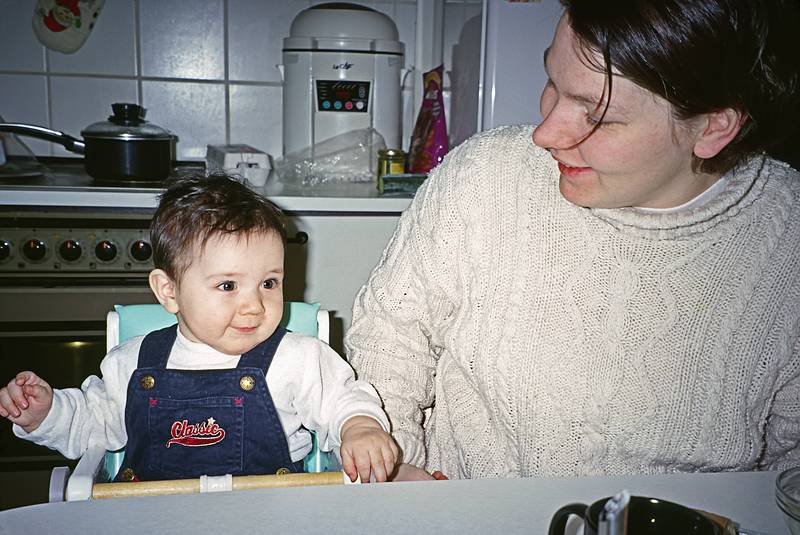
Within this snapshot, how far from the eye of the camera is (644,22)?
0.91 metres

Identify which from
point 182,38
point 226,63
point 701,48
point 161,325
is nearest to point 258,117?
point 226,63

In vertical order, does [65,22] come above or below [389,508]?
above

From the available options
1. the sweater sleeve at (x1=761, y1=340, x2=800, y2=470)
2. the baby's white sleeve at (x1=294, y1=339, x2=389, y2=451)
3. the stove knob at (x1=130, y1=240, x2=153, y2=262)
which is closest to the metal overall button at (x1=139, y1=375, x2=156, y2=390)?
the baby's white sleeve at (x1=294, y1=339, x2=389, y2=451)

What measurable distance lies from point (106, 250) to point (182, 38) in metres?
0.83

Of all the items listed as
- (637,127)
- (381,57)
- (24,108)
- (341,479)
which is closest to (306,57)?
(381,57)

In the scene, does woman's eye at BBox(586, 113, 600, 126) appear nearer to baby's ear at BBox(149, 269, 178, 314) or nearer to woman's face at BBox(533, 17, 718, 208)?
woman's face at BBox(533, 17, 718, 208)

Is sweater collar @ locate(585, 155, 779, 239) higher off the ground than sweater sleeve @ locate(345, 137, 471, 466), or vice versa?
sweater collar @ locate(585, 155, 779, 239)


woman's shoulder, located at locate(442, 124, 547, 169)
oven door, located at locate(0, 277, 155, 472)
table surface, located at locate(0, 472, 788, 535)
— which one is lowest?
oven door, located at locate(0, 277, 155, 472)

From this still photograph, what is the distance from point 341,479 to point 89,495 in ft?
0.86

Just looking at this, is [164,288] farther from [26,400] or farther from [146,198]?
[146,198]

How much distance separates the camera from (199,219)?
115 cm

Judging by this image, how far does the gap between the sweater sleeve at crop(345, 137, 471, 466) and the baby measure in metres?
0.05

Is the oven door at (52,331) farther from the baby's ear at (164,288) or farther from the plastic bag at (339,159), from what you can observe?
the baby's ear at (164,288)

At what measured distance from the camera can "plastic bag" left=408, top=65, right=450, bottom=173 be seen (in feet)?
7.23
